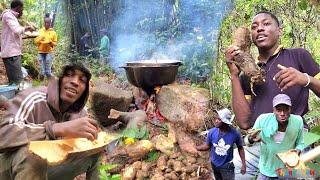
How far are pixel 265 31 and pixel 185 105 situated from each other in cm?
323

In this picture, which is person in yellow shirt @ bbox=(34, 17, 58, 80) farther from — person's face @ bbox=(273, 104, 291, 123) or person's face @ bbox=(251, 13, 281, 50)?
person's face @ bbox=(273, 104, 291, 123)

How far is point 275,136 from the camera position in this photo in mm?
3438

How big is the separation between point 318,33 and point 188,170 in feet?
13.6

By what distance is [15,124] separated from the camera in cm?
297

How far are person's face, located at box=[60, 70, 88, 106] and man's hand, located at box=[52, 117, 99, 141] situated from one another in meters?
0.36

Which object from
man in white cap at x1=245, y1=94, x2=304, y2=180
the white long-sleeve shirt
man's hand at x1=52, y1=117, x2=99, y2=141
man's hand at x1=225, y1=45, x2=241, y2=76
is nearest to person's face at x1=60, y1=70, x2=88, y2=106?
man's hand at x1=52, y1=117, x2=99, y2=141

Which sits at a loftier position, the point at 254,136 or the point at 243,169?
the point at 254,136

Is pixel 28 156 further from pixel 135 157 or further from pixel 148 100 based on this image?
pixel 148 100

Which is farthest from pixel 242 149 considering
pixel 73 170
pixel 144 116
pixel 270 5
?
pixel 270 5

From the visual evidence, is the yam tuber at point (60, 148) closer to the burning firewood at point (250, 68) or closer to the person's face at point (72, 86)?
the person's face at point (72, 86)

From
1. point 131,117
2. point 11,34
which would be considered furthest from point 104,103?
point 11,34

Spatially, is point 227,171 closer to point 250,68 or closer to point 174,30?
point 250,68

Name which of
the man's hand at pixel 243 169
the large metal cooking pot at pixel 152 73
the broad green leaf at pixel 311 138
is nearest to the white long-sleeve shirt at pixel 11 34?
the large metal cooking pot at pixel 152 73

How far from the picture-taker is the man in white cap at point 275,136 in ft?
10.8
